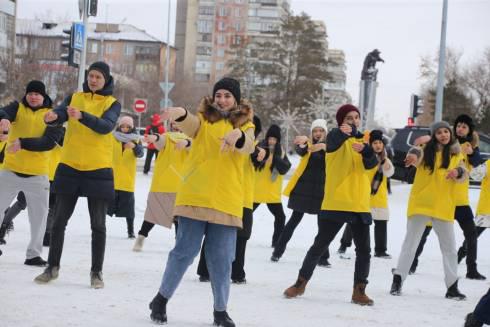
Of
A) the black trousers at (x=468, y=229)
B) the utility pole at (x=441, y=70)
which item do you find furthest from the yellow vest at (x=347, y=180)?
the utility pole at (x=441, y=70)

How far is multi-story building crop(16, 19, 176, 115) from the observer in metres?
41.5

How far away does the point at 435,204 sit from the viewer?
784 cm

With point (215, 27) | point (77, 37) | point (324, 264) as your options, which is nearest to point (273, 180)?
point (324, 264)

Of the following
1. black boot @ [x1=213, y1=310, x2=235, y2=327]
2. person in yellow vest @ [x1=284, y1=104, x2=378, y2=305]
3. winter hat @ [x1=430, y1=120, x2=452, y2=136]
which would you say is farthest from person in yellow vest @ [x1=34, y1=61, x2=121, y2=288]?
winter hat @ [x1=430, y1=120, x2=452, y2=136]

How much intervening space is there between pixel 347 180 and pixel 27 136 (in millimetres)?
3089

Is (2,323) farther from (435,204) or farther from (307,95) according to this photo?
(307,95)

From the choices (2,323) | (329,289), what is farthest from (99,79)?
(329,289)

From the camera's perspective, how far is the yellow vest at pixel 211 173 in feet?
18.7

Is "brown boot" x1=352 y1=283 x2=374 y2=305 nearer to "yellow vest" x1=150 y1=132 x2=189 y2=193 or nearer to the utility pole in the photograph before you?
"yellow vest" x1=150 y1=132 x2=189 y2=193

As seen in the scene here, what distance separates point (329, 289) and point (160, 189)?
2952 mm

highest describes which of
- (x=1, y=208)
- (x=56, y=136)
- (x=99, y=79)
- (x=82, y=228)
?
(x=99, y=79)

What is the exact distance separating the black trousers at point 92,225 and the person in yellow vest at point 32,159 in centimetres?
79

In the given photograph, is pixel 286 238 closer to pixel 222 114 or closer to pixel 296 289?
pixel 296 289

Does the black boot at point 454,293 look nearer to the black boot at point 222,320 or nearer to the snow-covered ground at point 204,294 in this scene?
the snow-covered ground at point 204,294
